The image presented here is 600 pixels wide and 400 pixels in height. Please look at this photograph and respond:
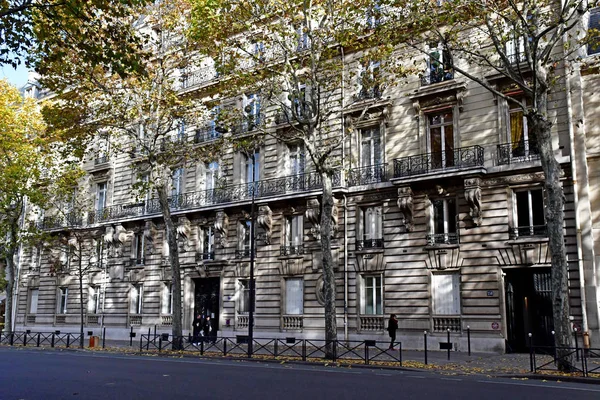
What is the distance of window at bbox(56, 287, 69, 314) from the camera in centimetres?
3873

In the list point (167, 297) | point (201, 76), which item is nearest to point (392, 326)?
point (167, 297)

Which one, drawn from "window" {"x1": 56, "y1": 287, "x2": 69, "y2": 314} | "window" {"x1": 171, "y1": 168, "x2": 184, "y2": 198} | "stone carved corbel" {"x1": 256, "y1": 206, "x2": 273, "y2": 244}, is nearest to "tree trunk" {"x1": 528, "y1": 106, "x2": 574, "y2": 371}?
"stone carved corbel" {"x1": 256, "y1": 206, "x2": 273, "y2": 244}

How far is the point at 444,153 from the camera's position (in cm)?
2381

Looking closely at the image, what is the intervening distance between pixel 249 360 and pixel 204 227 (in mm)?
12449

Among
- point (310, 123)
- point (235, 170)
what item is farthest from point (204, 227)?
point (310, 123)

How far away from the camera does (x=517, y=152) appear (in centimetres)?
2216

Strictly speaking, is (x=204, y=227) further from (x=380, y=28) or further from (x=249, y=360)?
(x=380, y=28)

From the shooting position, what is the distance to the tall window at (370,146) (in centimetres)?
2603

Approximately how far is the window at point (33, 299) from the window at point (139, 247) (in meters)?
10.4

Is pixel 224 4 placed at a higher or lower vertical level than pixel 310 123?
higher

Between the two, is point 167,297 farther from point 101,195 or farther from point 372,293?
point 372,293

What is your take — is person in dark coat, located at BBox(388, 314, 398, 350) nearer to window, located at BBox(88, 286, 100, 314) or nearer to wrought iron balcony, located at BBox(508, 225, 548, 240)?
wrought iron balcony, located at BBox(508, 225, 548, 240)

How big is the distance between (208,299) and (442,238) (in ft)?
42.1

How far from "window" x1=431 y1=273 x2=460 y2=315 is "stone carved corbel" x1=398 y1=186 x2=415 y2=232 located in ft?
7.23
